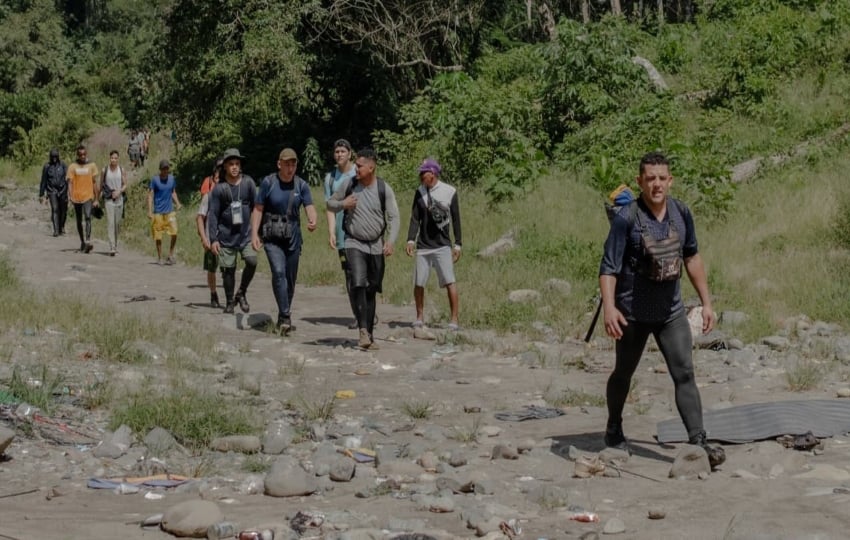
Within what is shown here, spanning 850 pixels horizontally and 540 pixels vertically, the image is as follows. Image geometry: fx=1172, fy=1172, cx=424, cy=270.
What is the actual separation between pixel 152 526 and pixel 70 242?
16.8m

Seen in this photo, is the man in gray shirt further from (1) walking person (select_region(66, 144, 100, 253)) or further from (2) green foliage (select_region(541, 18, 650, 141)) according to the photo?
(2) green foliage (select_region(541, 18, 650, 141))

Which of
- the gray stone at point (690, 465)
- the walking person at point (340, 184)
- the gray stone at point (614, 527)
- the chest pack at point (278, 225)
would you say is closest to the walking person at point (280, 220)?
the chest pack at point (278, 225)

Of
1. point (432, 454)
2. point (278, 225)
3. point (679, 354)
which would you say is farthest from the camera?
point (278, 225)

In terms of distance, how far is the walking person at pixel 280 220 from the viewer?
433 inches

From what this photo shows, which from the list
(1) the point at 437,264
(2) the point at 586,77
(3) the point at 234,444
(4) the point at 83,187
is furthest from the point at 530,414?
(2) the point at 586,77

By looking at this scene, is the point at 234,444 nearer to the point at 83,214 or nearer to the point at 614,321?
the point at 614,321

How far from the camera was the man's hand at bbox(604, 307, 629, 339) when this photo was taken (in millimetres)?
6531

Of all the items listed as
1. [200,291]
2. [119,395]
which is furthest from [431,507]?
[200,291]

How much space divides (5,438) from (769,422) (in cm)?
448

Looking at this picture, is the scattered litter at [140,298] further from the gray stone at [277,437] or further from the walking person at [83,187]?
the gray stone at [277,437]

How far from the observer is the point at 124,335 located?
9.68 m

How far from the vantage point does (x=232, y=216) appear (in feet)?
39.0

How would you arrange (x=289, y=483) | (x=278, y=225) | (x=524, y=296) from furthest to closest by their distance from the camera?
(x=524, y=296) < (x=278, y=225) < (x=289, y=483)

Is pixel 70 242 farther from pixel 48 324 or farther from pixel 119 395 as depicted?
pixel 119 395
